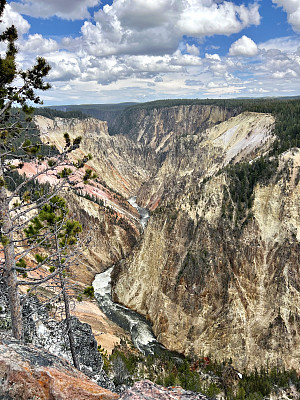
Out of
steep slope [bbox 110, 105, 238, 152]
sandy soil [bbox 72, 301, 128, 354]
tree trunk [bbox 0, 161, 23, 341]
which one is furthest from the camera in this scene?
steep slope [bbox 110, 105, 238, 152]

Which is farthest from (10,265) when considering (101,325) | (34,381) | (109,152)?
(109,152)

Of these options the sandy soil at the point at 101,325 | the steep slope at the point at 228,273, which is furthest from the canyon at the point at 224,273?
the sandy soil at the point at 101,325

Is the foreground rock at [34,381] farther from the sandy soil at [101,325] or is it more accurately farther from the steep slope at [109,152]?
the steep slope at [109,152]

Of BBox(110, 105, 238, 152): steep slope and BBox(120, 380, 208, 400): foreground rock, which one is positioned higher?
BBox(110, 105, 238, 152): steep slope

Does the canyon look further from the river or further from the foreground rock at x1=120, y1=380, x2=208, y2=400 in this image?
the foreground rock at x1=120, y1=380, x2=208, y2=400

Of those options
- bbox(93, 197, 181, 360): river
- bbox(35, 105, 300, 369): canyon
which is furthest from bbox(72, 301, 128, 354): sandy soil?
bbox(35, 105, 300, 369): canyon

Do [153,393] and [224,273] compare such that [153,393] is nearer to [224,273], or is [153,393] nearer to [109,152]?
Answer: [224,273]

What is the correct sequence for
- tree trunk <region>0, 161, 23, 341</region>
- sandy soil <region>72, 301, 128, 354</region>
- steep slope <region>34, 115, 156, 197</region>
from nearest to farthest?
1. tree trunk <region>0, 161, 23, 341</region>
2. sandy soil <region>72, 301, 128, 354</region>
3. steep slope <region>34, 115, 156, 197</region>
